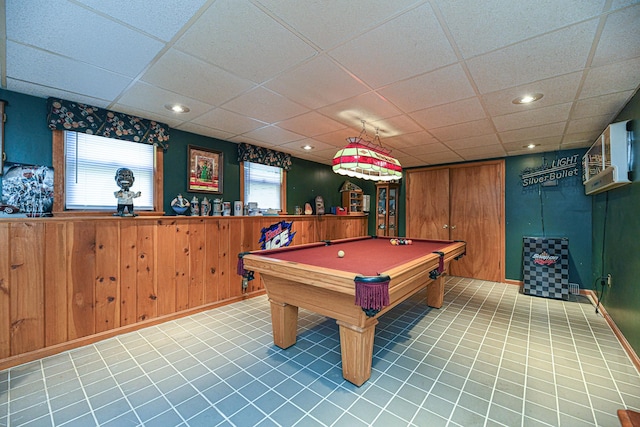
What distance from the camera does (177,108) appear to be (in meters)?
2.88

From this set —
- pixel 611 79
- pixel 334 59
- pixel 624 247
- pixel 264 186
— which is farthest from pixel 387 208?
pixel 334 59

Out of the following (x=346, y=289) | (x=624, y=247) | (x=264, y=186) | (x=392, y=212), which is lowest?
(x=346, y=289)

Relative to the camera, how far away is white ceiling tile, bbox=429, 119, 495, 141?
3.29 m

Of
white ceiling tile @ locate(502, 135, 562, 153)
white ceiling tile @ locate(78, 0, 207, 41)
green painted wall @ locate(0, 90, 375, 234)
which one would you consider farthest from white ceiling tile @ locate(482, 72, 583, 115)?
green painted wall @ locate(0, 90, 375, 234)

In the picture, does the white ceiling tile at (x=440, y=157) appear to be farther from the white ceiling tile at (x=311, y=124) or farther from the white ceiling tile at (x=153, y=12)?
the white ceiling tile at (x=153, y=12)

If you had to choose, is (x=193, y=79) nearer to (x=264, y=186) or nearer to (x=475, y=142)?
(x=264, y=186)

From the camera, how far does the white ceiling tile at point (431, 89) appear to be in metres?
2.13

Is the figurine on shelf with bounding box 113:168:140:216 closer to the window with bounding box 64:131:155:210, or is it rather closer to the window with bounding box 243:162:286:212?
the window with bounding box 64:131:155:210

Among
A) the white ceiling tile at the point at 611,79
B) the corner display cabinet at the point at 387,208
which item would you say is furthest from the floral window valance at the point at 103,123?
the corner display cabinet at the point at 387,208

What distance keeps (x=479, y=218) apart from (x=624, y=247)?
2662 mm

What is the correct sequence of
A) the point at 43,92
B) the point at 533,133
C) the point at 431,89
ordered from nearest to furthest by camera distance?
1. the point at 431,89
2. the point at 43,92
3. the point at 533,133

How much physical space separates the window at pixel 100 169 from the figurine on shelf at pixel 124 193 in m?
0.22

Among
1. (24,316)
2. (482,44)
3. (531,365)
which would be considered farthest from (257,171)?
(531,365)

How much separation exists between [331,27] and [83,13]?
140 centimetres
